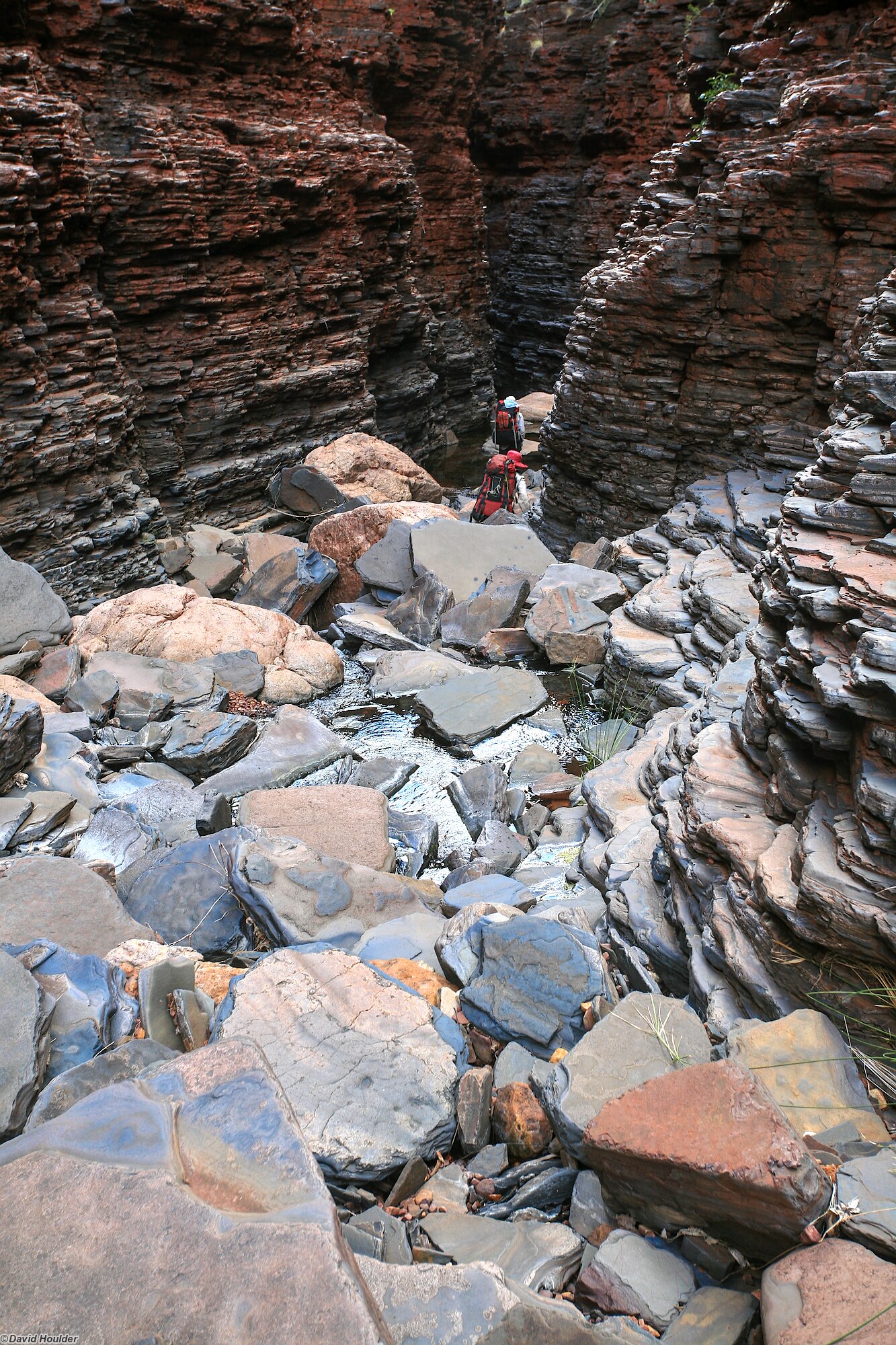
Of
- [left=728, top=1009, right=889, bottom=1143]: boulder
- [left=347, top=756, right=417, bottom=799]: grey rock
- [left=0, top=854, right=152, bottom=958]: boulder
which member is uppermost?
[left=728, top=1009, right=889, bottom=1143]: boulder

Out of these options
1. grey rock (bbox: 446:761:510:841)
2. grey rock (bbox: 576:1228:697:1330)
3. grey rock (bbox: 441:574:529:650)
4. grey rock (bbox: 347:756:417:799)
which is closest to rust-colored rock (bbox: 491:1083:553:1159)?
grey rock (bbox: 576:1228:697:1330)

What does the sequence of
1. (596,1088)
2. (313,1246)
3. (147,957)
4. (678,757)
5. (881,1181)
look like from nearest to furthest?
1. (313,1246)
2. (881,1181)
3. (596,1088)
4. (147,957)
5. (678,757)

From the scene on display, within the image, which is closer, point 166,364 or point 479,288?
point 166,364

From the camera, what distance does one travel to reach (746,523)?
25.8 feet

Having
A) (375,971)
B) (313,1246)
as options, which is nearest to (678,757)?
(375,971)

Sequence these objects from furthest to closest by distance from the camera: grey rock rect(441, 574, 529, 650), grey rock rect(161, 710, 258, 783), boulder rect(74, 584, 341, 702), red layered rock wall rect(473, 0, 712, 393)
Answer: red layered rock wall rect(473, 0, 712, 393) → grey rock rect(441, 574, 529, 650) → boulder rect(74, 584, 341, 702) → grey rock rect(161, 710, 258, 783)

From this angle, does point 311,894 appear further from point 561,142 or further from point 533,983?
point 561,142

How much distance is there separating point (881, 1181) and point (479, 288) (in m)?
21.8

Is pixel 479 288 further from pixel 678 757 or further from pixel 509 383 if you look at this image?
pixel 678 757

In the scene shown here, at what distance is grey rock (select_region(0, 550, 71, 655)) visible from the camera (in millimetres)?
8125

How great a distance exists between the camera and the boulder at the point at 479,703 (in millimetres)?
7551

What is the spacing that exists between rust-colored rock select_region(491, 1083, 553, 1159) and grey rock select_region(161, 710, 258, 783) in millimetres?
4673

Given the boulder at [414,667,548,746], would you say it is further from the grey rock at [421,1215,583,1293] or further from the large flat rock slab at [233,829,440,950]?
the grey rock at [421,1215,583,1293]

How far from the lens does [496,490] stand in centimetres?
1275
